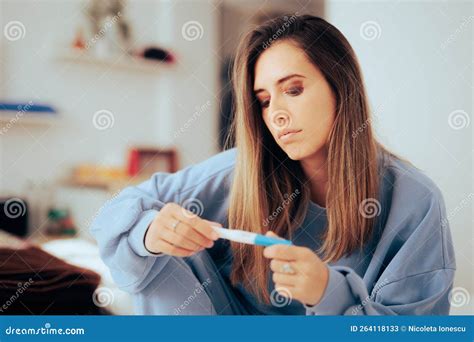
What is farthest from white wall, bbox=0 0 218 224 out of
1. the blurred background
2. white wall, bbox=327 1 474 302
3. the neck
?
white wall, bbox=327 1 474 302

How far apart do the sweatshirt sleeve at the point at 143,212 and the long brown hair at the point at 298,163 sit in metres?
0.05

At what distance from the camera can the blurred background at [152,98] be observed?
1118 mm

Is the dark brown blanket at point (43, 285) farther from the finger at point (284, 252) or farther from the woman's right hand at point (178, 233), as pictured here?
the finger at point (284, 252)

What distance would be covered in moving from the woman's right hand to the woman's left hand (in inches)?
5.0

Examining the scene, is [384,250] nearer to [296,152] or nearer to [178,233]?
[296,152]

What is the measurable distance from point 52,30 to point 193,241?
22.0 inches

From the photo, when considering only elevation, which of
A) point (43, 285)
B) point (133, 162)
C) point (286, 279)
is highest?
point (133, 162)

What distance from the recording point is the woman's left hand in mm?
849

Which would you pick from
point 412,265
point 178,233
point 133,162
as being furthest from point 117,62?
point 412,265

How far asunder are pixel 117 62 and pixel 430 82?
0.67m

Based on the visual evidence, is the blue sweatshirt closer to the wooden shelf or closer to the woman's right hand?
the woman's right hand

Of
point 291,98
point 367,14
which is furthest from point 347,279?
point 367,14

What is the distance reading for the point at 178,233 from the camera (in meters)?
0.94

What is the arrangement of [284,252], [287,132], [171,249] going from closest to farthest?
[284,252]
[171,249]
[287,132]
